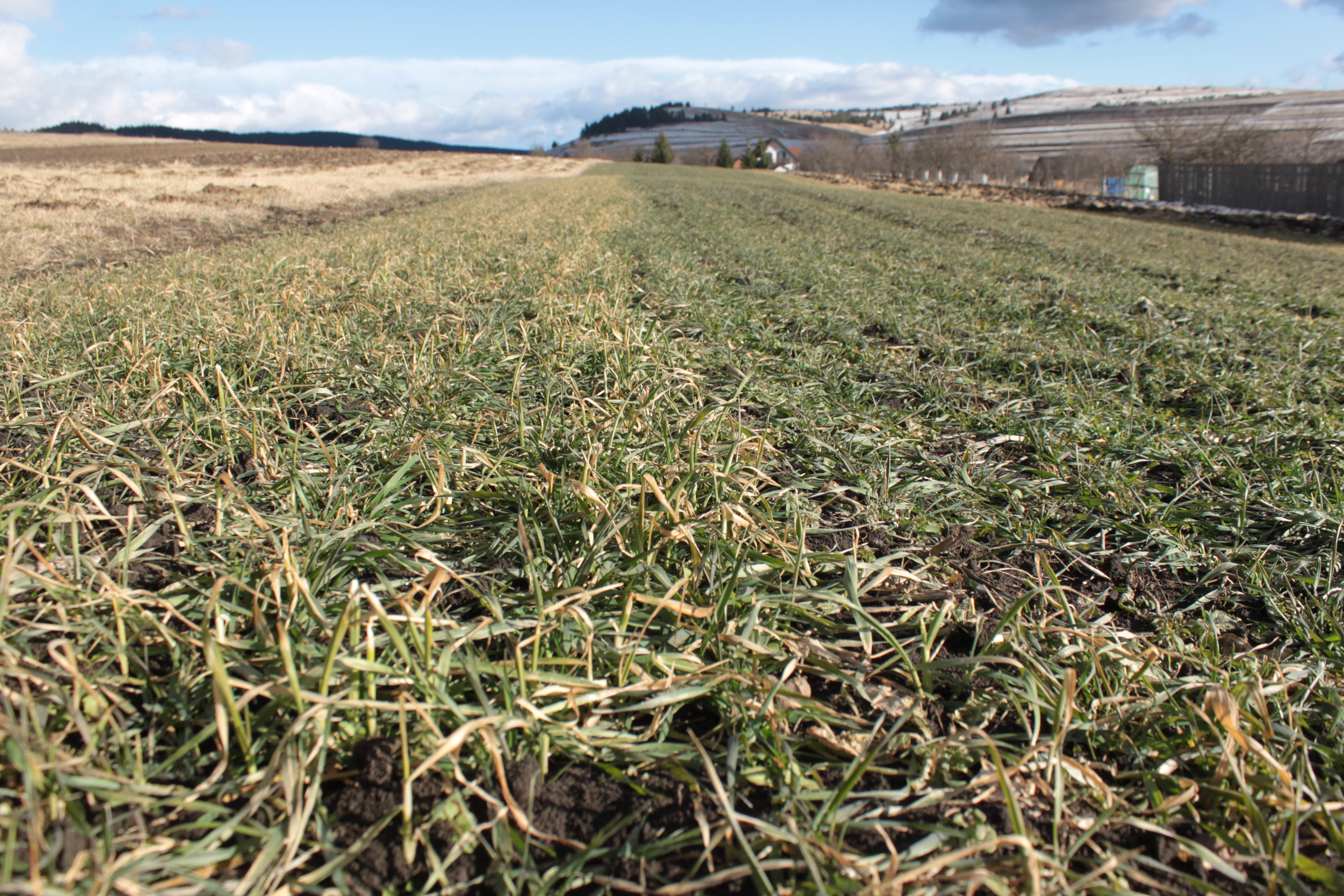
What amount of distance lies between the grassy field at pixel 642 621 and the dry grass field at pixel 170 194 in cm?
569

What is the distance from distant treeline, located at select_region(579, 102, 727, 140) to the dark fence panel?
137m

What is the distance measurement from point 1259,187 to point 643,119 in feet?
518

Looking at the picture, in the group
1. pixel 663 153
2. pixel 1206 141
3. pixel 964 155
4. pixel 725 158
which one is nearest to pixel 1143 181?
pixel 1206 141

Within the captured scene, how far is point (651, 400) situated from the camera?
2781 mm

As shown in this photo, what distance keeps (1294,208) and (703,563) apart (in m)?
29.9

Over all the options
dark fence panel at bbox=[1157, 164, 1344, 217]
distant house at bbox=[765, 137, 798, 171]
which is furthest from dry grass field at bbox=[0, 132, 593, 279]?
distant house at bbox=[765, 137, 798, 171]

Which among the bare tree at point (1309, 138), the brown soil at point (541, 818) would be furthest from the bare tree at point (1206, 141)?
the brown soil at point (541, 818)

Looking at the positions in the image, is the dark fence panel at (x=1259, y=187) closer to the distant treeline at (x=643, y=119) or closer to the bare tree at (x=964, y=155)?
the bare tree at (x=964, y=155)

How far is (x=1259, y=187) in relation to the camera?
76.7 ft

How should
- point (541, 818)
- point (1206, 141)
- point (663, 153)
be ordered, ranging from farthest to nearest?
point (663, 153)
point (1206, 141)
point (541, 818)

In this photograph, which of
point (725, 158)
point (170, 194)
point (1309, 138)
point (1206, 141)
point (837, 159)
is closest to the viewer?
point (170, 194)

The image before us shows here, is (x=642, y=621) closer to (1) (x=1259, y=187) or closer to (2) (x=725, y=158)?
(1) (x=1259, y=187)

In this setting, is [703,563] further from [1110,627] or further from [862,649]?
[1110,627]

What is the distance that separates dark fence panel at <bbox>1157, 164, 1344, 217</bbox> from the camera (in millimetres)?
20641
